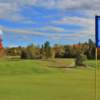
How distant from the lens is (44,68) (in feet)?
161

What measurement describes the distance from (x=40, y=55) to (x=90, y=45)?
964cm

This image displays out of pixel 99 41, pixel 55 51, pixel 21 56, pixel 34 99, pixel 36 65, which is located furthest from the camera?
pixel 55 51

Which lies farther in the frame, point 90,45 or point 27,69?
point 90,45

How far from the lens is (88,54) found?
185 feet

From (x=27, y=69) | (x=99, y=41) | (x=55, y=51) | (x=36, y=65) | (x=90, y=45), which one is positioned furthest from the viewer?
(x=55, y=51)

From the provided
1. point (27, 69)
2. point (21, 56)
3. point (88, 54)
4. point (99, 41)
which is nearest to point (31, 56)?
point (21, 56)

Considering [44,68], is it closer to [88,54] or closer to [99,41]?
[88,54]

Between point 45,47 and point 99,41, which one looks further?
point 45,47

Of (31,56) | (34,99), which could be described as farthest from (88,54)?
(34,99)

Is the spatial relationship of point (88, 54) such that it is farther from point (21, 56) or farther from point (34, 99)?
point (34, 99)

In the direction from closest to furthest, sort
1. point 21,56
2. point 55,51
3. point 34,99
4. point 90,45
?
point 34,99, point 90,45, point 21,56, point 55,51

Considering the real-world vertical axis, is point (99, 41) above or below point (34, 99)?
above

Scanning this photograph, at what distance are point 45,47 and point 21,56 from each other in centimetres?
365

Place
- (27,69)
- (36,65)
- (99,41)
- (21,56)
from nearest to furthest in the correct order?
(99,41) → (27,69) → (36,65) → (21,56)
